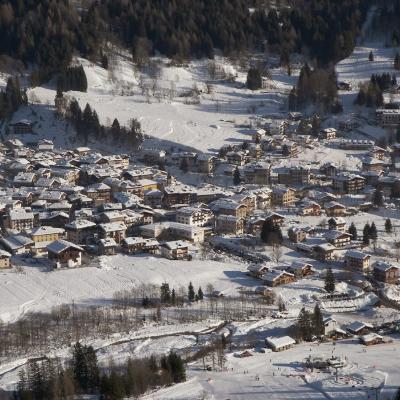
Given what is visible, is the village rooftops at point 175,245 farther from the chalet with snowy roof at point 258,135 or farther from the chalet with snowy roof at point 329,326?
the chalet with snowy roof at point 258,135

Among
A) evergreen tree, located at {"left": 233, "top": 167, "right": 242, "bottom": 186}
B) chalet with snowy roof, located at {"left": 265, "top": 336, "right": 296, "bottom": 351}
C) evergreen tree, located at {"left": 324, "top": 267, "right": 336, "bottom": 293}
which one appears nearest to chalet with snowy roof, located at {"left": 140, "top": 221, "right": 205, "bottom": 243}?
evergreen tree, located at {"left": 324, "top": 267, "right": 336, "bottom": 293}

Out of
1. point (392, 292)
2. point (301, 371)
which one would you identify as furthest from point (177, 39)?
point (301, 371)

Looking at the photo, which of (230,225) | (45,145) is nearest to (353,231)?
(230,225)

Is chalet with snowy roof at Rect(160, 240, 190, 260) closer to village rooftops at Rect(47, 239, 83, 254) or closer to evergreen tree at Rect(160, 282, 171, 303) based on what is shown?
village rooftops at Rect(47, 239, 83, 254)

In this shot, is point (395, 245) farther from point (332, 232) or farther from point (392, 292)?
point (392, 292)

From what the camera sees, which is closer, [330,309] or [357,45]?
[330,309]

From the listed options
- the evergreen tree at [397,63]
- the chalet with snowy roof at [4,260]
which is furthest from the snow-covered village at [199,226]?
the evergreen tree at [397,63]

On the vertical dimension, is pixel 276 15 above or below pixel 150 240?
above
